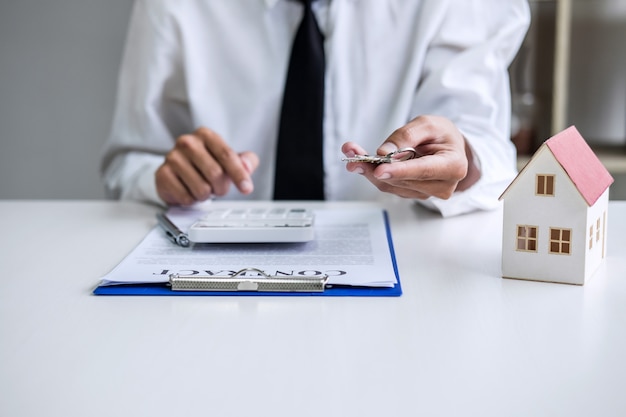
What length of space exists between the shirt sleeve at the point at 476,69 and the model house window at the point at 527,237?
0.42m

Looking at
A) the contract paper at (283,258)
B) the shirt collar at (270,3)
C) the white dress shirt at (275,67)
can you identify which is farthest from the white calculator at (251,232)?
the shirt collar at (270,3)

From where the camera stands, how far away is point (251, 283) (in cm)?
62

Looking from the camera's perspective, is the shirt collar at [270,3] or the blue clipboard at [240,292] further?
the shirt collar at [270,3]

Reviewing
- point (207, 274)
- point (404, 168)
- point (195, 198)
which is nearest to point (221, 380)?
point (207, 274)

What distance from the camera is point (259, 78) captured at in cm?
134

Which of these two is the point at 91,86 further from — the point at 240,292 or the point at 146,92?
the point at 240,292

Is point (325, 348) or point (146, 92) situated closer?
point (325, 348)

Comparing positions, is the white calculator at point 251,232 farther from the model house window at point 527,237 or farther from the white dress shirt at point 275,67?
the white dress shirt at point 275,67

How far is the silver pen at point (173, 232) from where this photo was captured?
0.77 meters

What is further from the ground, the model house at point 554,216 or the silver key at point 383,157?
the silver key at point 383,157

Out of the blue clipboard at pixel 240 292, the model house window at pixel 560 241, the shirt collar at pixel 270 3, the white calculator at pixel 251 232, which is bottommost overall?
the blue clipboard at pixel 240 292

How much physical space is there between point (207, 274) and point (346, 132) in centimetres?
73

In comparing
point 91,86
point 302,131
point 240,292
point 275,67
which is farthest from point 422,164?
point 91,86

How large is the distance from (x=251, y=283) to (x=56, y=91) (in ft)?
5.86
